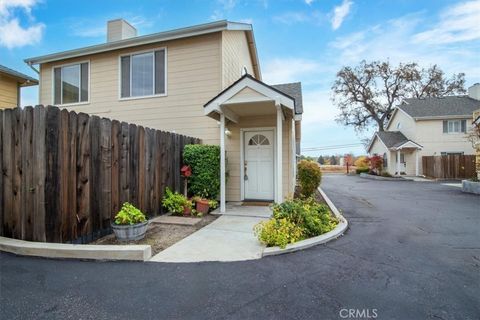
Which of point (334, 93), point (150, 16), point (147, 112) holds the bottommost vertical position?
point (147, 112)

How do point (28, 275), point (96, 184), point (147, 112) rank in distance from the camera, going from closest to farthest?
point (28, 275)
point (96, 184)
point (147, 112)

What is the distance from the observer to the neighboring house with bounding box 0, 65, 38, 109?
36.7 feet

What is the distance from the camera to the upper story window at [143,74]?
9.18m

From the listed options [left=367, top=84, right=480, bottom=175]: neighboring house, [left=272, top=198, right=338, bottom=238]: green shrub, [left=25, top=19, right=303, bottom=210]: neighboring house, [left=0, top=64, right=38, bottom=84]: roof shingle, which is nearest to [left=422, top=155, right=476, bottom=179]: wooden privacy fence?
[left=367, top=84, right=480, bottom=175]: neighboring house

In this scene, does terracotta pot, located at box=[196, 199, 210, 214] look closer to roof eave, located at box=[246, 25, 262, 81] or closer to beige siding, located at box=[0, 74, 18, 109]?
roof eave, located at box=[246, 25, 262, 81]

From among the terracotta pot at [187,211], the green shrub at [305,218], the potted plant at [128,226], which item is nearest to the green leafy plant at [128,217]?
the potted plant at [128,226]

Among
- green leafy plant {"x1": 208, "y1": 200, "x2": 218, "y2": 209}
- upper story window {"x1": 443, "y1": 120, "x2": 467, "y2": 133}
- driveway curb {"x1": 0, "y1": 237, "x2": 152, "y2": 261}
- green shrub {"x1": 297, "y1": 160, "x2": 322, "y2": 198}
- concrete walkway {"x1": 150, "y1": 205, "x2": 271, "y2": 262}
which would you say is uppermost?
upper story window {"x1": 443, "y1": 120, "x2": 467, "y2": 133}

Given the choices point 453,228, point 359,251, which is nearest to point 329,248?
point 359,251

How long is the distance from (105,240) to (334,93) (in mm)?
35910

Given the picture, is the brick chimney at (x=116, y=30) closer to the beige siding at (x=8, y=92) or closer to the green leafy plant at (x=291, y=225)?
the beige siding at (x=8, y=92)

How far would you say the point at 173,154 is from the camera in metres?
7.19

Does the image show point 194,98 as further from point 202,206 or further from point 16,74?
point 16,74

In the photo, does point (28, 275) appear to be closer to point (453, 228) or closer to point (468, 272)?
point (468, 272)

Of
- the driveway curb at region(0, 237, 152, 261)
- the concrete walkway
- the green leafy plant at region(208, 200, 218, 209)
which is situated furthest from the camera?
the green leafy plant at region(208, 200, 218, 209)
